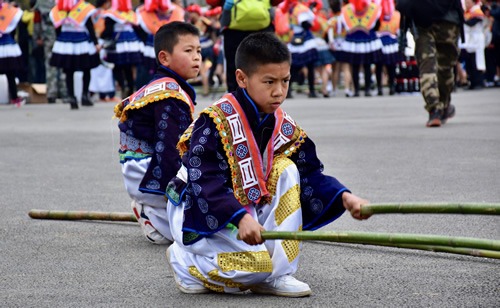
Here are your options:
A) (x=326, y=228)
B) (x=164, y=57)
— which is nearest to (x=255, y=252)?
(x=326, y=228)

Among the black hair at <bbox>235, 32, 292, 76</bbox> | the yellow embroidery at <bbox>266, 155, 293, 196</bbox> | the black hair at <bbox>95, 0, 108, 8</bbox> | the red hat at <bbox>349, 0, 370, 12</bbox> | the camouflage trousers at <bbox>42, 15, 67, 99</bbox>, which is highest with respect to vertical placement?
the black hair at <bbox>235, 32, 292, 76</bbox>

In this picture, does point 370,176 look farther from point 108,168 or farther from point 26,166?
point 26,166

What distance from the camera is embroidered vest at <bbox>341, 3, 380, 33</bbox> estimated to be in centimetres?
1866

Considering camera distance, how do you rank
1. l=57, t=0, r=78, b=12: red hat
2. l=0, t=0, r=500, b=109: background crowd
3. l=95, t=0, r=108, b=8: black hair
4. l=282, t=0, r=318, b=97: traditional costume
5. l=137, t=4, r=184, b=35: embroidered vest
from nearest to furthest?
l=57, t=0, r=78, b=12: red hat → l=0, t=0, r=500, b=109: background crowd → l=137, t=4, r=184, b=35: embroidered vest → l=95, t=0, r=108, b=8: black hair → l=282, t=0, r=318, b=97: traditional costume

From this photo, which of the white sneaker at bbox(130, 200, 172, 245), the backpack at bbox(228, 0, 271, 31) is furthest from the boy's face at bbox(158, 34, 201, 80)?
the backpack at bbox(228, 0, 271, 31)

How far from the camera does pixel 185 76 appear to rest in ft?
17.2

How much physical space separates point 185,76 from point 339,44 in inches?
585

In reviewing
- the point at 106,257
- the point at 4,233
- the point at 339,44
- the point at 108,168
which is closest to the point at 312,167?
the point at 106,257

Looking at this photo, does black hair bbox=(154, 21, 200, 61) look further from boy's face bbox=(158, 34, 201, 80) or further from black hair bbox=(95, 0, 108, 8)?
black hair bbox=(95, 0, 108, 8)

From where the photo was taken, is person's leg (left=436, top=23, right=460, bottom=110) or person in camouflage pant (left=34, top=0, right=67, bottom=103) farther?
person in camouflage pant (left=34, top=0, right=67, bottom=103)

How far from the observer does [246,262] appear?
12.5ft

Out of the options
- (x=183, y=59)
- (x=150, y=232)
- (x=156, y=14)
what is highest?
(x=183, y=59)

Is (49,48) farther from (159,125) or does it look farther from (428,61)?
(159,125)

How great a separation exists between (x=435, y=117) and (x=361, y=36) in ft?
28.0
